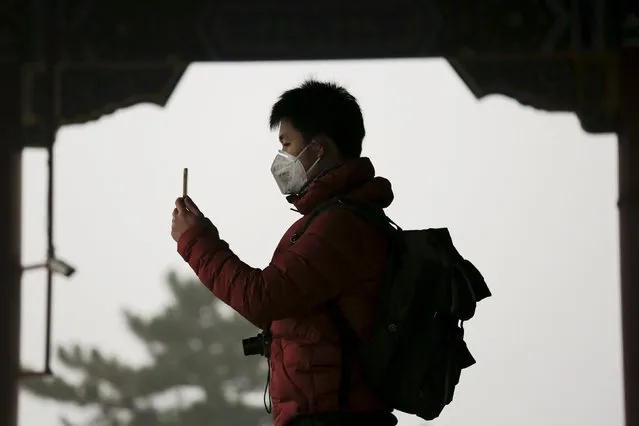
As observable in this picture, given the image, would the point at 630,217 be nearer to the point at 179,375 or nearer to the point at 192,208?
the point at 192,208

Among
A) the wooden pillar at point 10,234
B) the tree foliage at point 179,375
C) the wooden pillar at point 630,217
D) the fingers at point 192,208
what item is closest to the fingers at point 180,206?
the fingers at point 192,208

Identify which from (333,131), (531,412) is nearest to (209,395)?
(531,412)

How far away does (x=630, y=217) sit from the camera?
4.34 m

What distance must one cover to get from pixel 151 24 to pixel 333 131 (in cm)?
278

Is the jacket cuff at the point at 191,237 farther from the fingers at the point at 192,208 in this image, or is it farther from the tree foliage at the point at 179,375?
the tree foliage at the point at 179,375

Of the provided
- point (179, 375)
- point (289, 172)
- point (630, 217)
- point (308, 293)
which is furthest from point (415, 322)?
point (179, 375)

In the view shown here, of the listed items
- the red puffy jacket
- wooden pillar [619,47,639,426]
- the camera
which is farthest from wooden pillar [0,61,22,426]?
the red puffy jacket

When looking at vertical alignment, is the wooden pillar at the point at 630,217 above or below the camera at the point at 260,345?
above

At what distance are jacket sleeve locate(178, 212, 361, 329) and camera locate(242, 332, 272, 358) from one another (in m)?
0.05

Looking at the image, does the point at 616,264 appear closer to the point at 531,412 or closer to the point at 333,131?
the point at 531,412

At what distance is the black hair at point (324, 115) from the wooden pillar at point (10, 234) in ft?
9.13

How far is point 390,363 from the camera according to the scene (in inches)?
61.4

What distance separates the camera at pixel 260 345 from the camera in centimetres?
162

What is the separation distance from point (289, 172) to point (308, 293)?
21 centimetres
